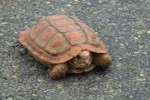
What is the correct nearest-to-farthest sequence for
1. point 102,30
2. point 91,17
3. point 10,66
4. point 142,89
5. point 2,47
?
point 142,89, point 10,66, point 2,47, point 102,30, point 91,17

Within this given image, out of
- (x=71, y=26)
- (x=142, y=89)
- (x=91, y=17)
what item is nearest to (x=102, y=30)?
(x=91, y=17)

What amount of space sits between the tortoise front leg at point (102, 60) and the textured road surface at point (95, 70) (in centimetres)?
9

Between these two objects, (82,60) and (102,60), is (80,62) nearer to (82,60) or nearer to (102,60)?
(82,60)

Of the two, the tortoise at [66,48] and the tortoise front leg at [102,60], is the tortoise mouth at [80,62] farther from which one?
the tortoise front leg at [102,60]

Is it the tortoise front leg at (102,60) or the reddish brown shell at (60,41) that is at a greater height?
the reddish brown shell at (60,41)

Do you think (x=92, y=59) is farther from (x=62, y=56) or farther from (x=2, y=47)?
(x=2, y=47)

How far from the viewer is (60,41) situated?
12.7 feet

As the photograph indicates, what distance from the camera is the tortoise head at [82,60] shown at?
3.80 m

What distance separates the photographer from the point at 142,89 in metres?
3.82

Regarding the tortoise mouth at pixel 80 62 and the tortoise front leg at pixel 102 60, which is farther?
the tortoise front leg at pixel 102 60

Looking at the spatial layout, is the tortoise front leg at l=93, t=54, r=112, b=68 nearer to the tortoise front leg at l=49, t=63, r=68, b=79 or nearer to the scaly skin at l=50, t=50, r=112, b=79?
the scaly skin at l=50, t=50, r=112, b=79

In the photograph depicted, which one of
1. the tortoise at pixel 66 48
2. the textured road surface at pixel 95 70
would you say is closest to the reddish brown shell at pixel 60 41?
the tortoise at pixel 66 48

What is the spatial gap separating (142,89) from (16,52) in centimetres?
140

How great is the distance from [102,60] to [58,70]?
1.46ft
